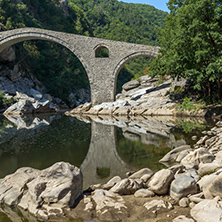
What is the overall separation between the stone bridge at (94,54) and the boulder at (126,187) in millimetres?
16921

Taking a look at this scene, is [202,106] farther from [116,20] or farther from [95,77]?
[116,20]

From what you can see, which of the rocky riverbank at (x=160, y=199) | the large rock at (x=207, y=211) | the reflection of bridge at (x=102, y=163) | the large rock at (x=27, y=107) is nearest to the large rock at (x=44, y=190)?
the rocky riverbank at (x=160, y=199)

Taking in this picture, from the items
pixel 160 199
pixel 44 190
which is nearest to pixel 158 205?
pixel 160 199

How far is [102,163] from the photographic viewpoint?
17.1ft

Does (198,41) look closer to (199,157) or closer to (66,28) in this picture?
(199,157)

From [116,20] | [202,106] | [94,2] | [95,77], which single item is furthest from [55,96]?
[94,2]

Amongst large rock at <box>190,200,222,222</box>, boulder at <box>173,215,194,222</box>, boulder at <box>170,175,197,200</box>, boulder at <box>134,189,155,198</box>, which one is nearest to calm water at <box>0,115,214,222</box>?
boulder at <box>134,189,155,198</box>

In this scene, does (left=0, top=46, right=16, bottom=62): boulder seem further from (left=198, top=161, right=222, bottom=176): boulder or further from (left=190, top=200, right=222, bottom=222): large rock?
(left=190, top=200, right=222, bottom=222): large rock

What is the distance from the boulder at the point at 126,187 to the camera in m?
3.35

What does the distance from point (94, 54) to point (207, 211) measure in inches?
746

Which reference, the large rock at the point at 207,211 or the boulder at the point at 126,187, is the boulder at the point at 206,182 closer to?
the large rock at the point at 207,211

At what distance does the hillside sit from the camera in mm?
27469

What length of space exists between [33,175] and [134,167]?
7.00 ft

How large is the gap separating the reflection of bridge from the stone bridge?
12.8 meters
